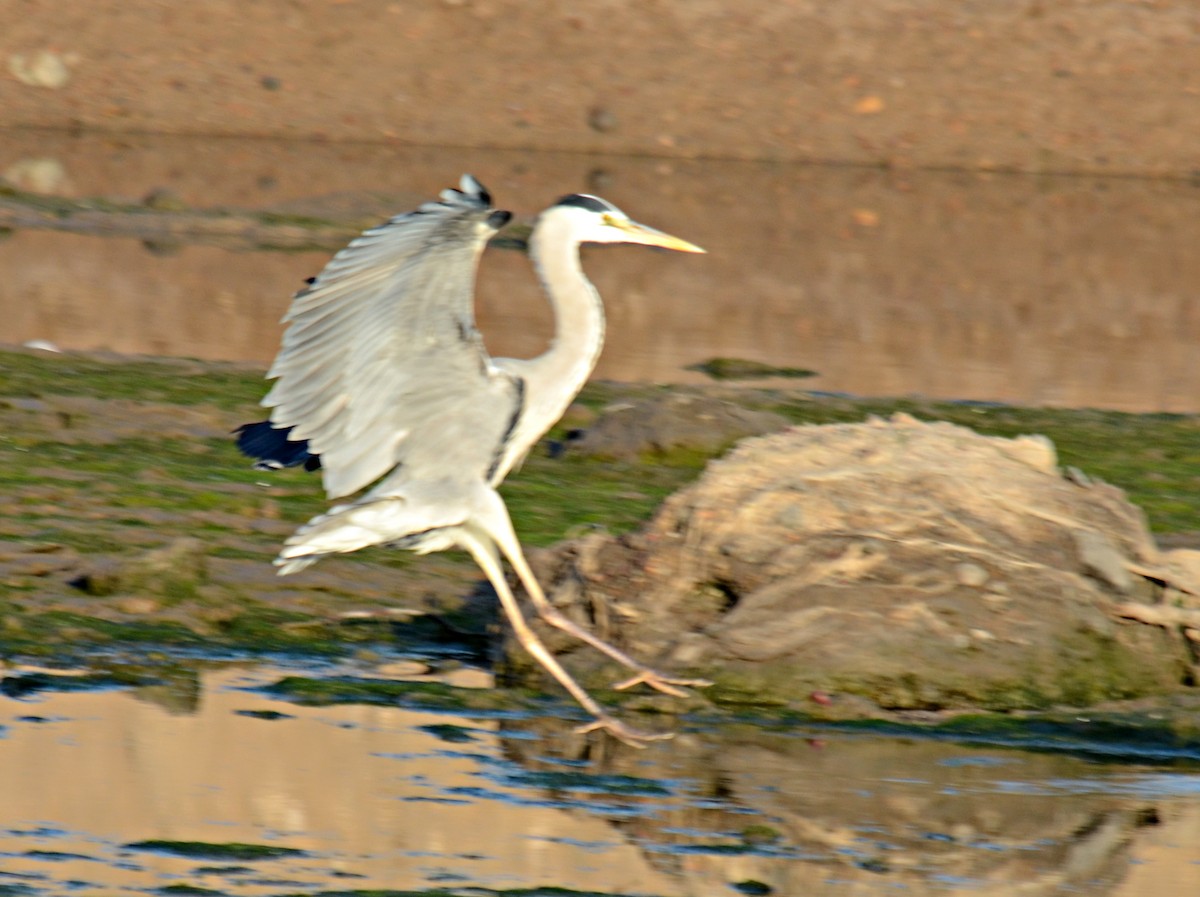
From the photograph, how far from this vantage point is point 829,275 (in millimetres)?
19234

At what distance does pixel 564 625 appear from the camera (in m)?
6.75

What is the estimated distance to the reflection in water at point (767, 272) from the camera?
1405cm

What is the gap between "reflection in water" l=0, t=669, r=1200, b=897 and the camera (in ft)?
16.6

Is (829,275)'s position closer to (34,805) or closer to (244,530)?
(244,530)

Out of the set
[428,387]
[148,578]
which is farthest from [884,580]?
[148,578]

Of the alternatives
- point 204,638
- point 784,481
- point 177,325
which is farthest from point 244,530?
point 177,325

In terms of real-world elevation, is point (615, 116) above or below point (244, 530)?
above

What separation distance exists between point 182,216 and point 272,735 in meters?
14.1

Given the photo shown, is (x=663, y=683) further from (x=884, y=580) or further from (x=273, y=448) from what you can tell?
(x=273, y=448)

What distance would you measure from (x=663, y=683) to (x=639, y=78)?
73.2 ft

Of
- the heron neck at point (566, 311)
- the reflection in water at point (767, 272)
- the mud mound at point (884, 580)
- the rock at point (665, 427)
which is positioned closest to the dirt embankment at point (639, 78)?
the reflection in water at point (767, 272)

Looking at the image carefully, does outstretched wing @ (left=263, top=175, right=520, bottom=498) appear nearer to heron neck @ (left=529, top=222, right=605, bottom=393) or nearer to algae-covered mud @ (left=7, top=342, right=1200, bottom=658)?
heron neck @ (left=529, top=222, right=605, bottom=393)

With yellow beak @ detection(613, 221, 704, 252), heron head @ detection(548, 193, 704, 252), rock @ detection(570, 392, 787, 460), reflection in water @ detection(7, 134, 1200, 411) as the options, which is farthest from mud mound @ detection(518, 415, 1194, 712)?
reflection in water @ detection(7, 134, 1200, 411)

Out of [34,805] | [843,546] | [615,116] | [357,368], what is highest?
[615,116]
